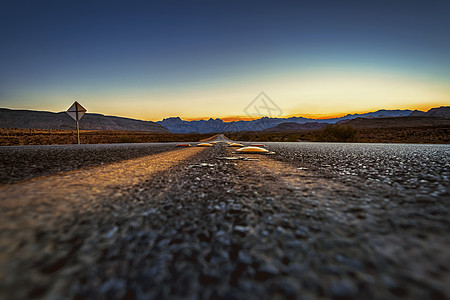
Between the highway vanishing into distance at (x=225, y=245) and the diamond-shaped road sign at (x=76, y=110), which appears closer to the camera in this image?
the highway vanishing into distance at (x=225, y=245)

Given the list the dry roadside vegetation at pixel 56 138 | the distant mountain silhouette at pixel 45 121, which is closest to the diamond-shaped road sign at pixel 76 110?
the dry roadside vegetation at pixel 56 138

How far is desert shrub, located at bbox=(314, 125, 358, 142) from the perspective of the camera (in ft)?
81.1

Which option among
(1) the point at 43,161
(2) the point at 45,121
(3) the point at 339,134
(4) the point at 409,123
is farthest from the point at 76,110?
(2) the point at 45,121

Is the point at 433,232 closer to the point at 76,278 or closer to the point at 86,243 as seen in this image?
the point at 76,278

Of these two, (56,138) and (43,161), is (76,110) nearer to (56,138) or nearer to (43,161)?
(56,138)

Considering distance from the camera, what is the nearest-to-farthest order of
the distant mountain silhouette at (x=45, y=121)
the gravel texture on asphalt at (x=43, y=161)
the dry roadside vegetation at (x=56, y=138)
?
the gravel texture on asphalt at (x=43, y=161) → the dry roadside vegetation at (x=56, y=138) → the distant mountain silhouette at (x=45, y=121)

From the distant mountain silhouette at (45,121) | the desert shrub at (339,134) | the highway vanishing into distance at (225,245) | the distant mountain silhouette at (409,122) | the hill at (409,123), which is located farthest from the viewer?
the distant mountain silhouette at (45,121)

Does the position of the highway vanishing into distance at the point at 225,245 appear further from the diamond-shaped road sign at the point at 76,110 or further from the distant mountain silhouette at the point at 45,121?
the distant mountain silhouette at the point at 45,121

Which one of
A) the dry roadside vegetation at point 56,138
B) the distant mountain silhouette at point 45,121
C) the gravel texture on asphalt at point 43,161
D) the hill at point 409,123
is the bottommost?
the gravel texture on asphalt at point 43,161

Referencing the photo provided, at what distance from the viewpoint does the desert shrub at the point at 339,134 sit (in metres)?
24.7

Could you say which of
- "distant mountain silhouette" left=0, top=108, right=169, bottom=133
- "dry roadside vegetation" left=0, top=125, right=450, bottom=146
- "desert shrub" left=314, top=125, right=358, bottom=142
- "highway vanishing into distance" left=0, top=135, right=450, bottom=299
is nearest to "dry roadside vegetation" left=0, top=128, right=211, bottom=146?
"dry roadside vegetation" left=0, top=125, right=450, bottom=146

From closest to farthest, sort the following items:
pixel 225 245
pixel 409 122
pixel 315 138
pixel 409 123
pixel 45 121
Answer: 1. pixel 225 245
2. pixel 315 138
3. pixel 409 123
4. pixel 409 122
5. pixel 45 121

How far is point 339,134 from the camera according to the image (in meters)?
25.6

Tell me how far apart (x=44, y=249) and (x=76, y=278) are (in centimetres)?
40
